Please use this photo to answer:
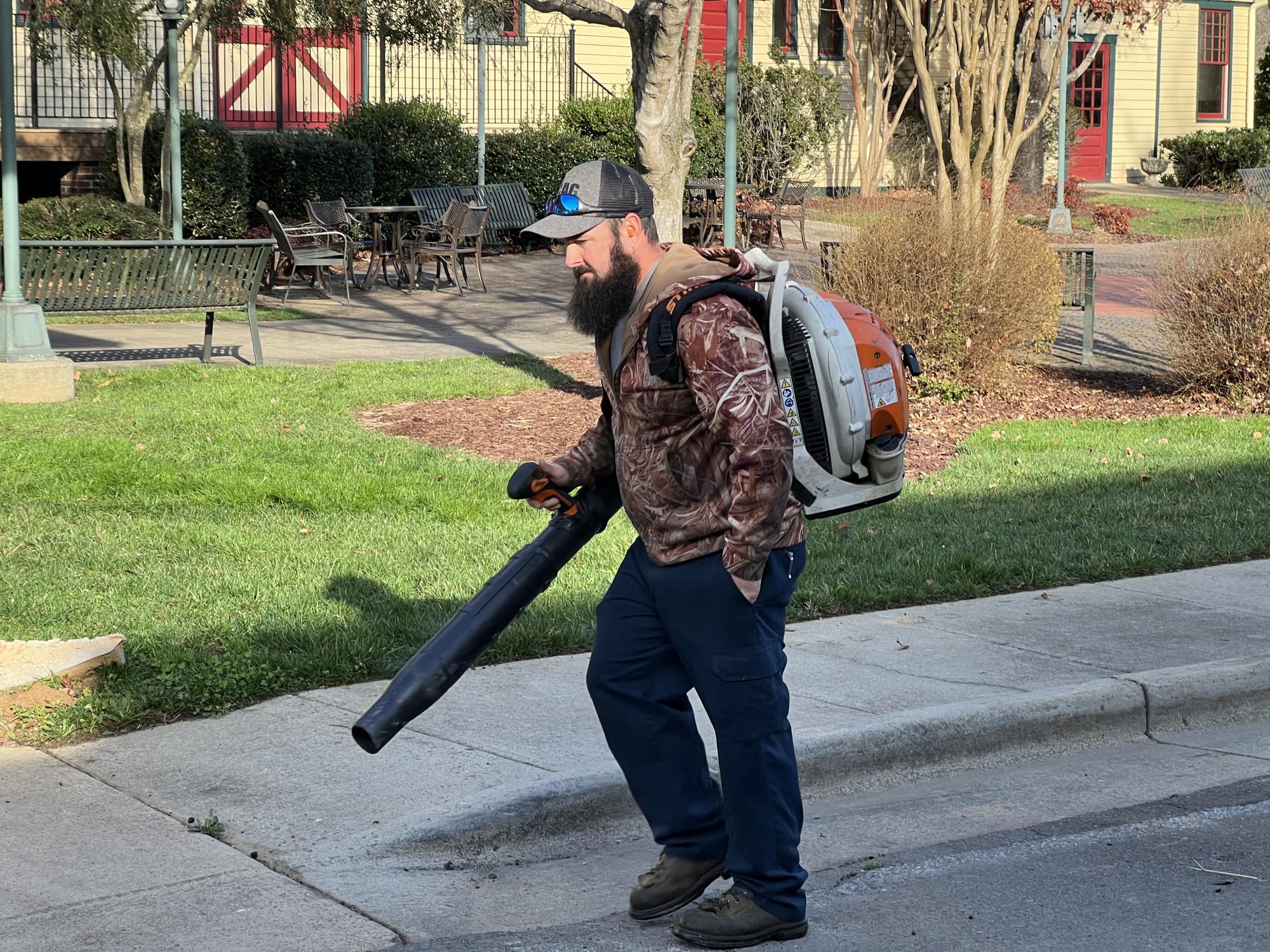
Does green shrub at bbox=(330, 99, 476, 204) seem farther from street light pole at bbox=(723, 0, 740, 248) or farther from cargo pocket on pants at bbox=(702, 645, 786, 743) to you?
cargo pocket on pants at bbox=(702, 645, 786, 743)

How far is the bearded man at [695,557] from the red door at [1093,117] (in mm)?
34001

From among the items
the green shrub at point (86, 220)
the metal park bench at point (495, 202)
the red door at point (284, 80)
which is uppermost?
the red door at point (284, 80)

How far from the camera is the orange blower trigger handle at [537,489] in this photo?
13.1ft

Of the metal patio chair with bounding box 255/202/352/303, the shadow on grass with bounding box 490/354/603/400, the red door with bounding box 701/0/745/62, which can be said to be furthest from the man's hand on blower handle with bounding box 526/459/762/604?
the red door with bounding box 701/0/745/62

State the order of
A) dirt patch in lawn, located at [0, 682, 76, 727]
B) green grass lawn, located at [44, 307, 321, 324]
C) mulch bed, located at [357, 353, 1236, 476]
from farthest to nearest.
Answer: green grass lawn, located at [44, 307, 321, 324] < mulch bed, located at [357, 353, 1236, 476] < dirt patch in lawn, located at [0, 682, 76, 727]

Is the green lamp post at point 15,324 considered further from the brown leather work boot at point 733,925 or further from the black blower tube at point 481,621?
the brown leather work boot at point 733,925

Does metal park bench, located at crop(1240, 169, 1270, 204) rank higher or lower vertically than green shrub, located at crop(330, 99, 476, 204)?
lower

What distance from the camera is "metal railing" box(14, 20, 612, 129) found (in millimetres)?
21797

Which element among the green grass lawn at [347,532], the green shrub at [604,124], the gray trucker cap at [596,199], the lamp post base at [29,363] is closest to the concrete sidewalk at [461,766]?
the green grass lawn at [347,532]

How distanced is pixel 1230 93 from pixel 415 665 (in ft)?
126

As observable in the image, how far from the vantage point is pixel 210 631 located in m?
6.13

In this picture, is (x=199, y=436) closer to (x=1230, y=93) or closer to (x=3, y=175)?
(x=3, y=175)

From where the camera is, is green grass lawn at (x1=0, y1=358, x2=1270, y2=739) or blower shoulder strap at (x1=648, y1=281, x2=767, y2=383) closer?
blower shoulder strap at (x1=648, y1=281, x2=767, y2=383)

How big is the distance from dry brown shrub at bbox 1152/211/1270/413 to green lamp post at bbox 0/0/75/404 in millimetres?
8386
